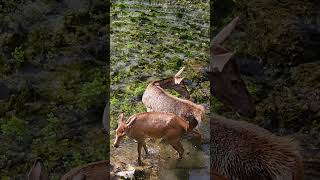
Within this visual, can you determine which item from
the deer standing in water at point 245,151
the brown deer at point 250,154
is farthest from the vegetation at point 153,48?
the brown deer at point 250,154

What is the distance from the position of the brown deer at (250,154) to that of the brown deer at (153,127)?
1.48 ft

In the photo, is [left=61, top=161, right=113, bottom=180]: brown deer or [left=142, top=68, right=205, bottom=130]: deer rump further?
[left=61, top=161, right=113, bottom=180]: brown deer

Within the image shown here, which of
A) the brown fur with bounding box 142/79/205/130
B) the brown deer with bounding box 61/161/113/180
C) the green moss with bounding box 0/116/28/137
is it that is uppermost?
the brown fur with bounding box 142/79/205/130

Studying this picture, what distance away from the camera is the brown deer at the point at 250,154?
3.12 metres

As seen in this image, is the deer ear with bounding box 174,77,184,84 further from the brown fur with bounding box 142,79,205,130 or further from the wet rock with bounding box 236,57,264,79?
the wet rock with bounding box 236,57,264,79

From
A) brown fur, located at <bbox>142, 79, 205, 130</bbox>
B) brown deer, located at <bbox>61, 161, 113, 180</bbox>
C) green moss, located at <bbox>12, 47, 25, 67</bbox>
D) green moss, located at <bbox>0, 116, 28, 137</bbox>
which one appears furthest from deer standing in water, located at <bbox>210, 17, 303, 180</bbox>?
green moss, located at <bbox>12, 47, 25, 67</bbox>

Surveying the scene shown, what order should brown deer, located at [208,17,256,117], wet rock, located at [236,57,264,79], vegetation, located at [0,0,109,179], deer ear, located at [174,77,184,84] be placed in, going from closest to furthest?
deer ear, located at [174,77,184,84] → brown deer, located at [208,17,256,117] → vegetation, located at [0,0,109,179] → wet rock, located at [236,57,264,79]

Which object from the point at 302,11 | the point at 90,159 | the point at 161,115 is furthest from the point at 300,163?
the point at 302,11

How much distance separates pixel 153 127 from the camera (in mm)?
2730

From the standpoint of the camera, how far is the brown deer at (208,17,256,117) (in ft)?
10.1

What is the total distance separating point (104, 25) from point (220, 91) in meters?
2.16

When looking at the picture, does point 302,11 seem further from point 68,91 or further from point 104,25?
point 68,91

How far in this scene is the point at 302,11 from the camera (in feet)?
16.6

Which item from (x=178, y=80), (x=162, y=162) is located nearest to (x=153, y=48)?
(x=178, y=80)
